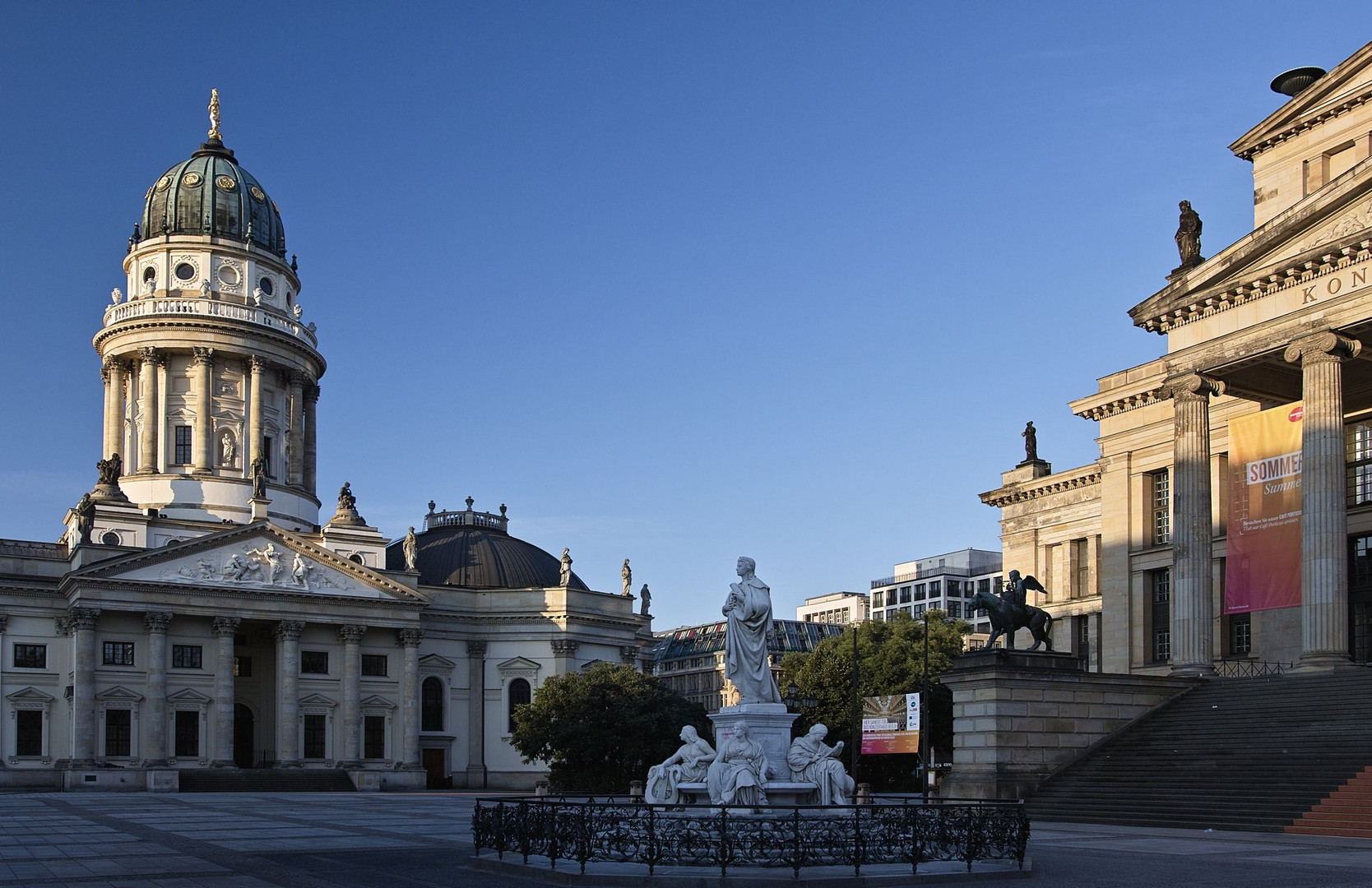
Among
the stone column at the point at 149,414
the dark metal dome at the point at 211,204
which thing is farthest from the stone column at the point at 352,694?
the dark metal dome at the point at 211,204

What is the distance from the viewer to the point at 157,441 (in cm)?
8575

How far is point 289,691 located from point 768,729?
201 ft

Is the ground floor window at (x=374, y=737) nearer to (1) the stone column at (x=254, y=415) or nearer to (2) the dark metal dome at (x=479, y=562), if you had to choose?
(2) the dark metal dome at (x=479, y=562)

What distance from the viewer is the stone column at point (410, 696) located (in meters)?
81.9

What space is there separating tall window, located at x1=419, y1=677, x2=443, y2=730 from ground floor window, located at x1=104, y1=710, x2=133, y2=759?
704 inches

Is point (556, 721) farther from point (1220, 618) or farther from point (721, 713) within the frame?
point (721, 713)

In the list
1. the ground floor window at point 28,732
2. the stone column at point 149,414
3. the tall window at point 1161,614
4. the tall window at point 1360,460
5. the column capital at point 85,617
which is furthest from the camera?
the stone column at point 149,414

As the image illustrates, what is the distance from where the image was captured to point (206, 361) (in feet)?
284

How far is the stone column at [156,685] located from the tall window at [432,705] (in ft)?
55.1

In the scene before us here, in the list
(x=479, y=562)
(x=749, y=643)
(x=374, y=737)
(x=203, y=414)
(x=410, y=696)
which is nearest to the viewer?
(x=749, y=643)

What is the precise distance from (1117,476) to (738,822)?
Result: 35.8 metres

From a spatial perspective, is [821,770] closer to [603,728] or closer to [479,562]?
[603,728]

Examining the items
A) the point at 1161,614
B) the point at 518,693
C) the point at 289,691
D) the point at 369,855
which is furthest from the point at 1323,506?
the point at 518,693

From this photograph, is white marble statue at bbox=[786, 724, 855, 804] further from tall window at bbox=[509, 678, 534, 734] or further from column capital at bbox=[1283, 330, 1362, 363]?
tall window at bbox=[509, 678, 534, 734]
